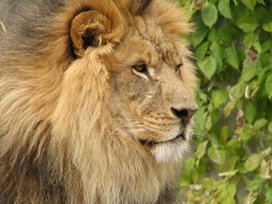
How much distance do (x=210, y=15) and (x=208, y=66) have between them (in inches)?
11.0

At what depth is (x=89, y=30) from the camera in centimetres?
328

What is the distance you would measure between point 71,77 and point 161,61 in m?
0.35

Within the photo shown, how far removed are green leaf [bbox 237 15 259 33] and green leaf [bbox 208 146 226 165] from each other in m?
0.67

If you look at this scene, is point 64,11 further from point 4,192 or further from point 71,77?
point 4,192

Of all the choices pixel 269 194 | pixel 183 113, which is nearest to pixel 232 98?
pixel 269 194

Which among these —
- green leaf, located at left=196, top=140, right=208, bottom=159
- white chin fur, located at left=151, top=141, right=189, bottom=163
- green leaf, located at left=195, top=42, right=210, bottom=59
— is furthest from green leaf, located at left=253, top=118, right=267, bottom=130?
white chin fur, located at left=151, top=141, right=189, bottom=163

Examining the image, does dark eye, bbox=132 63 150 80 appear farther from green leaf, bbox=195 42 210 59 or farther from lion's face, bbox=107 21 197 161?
green leaf, bbox=195 42 210 59

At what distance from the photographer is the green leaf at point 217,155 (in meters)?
5.00

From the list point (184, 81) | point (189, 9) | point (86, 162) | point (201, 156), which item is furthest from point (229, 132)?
point (86, 162)

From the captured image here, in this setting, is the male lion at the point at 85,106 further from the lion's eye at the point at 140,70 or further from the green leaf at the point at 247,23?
the green leaf at the point at 247,23

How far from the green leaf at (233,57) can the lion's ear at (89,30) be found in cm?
178

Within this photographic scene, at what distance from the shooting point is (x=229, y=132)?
5.20m

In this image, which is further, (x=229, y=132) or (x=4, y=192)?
(x=229, y=132)

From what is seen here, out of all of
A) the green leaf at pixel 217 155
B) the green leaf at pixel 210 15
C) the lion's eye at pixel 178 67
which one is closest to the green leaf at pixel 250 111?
the green leaf at pixel 217 155
